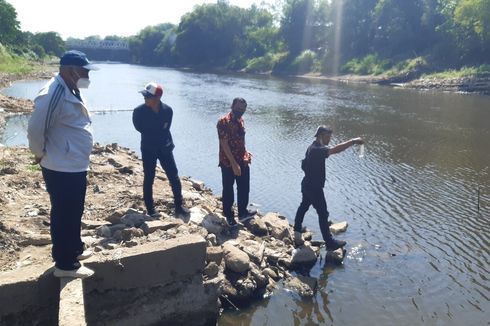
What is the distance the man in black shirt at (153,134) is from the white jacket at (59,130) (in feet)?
8.05

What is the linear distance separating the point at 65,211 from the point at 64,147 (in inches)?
23.5

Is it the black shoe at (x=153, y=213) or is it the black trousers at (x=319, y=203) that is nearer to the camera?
the black shoe at (x=153, y=213)

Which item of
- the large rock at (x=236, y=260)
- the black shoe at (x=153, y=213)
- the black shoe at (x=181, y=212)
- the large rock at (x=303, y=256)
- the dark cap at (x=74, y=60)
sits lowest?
the large rock at (x=303, y=256)

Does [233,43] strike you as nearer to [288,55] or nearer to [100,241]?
[288,55]

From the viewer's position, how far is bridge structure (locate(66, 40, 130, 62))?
132625mm

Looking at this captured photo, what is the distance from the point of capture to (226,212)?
25.1ft

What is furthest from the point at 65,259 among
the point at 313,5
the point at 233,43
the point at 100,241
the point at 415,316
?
the point at 233,43

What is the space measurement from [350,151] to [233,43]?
84518 mm

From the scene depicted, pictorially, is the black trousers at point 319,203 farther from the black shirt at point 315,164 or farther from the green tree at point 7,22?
the green tree at point 7,22

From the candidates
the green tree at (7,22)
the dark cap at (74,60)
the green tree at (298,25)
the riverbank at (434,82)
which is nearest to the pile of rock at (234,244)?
the dark cap at (74,60)

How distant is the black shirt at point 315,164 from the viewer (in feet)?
23.5

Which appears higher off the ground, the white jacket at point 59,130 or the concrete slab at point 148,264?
the white jacket at point 59,130

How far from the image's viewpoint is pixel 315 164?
7.24 meters

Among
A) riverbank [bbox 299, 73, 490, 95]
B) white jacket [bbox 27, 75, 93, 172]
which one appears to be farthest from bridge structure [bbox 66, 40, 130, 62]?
white jacket [bbox 27, 75, 93, 172]
